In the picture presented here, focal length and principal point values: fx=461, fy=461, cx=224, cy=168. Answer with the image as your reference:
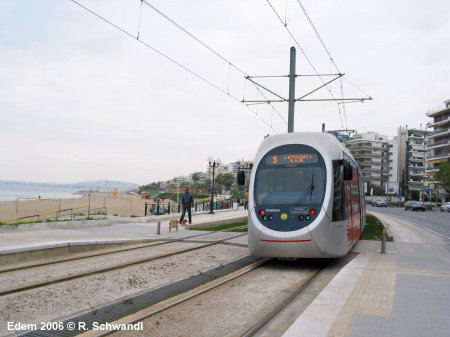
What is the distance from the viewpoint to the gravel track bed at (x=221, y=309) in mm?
5961

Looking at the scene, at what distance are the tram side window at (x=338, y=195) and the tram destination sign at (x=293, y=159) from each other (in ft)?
1.86

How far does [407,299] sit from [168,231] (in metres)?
12.9

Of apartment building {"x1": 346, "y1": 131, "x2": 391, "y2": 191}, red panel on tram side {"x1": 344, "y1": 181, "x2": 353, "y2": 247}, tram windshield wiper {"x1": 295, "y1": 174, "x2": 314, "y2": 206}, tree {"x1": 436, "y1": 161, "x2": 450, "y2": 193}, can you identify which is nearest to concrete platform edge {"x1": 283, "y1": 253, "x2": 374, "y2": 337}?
tram windshield wiper {"x1": 295, "y1": 174, "x2": 314, "y2": 206}

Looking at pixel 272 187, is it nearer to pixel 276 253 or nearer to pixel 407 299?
pixel 276 253

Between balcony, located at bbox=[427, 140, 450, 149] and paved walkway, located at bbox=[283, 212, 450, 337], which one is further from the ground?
balcony, located at bbox=[427, 140, 450, 149]

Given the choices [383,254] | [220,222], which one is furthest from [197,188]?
[383,254]

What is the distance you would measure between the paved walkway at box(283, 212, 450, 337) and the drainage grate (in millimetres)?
2553

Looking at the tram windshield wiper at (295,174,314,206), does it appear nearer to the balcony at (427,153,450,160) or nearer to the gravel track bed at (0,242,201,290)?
the gravel track bed at (0,242,201,290)

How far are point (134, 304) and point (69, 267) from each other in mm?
3465

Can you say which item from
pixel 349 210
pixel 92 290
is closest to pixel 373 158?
pixel 349 210

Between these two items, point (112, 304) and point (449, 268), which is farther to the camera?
point (449, 268)

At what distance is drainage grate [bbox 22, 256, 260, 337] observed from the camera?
18.9 feet

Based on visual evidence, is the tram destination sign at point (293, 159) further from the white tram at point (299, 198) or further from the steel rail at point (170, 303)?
the steel rail at point (170, 303)

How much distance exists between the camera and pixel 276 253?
10266 mm
